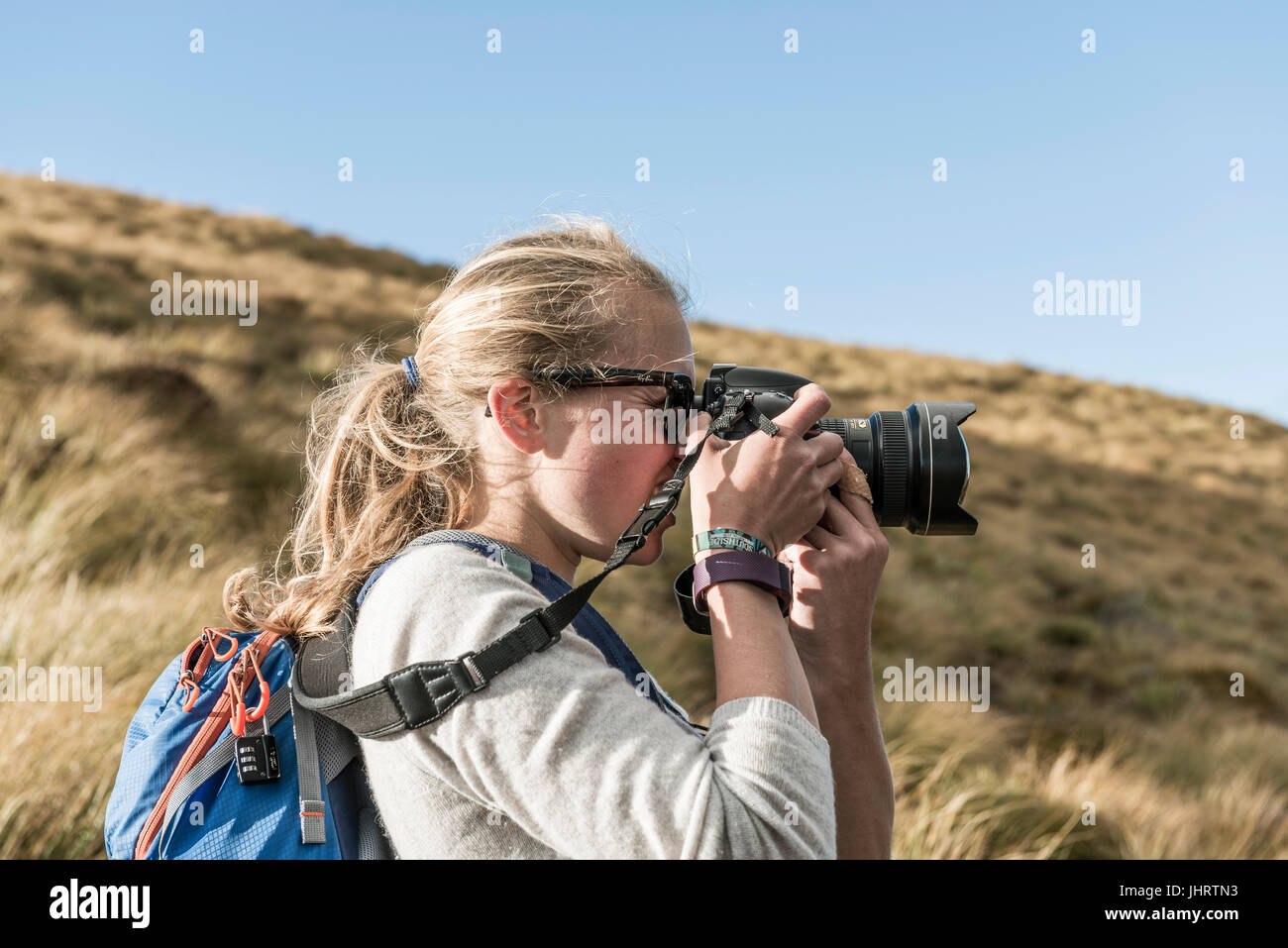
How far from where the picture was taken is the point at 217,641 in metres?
1.43

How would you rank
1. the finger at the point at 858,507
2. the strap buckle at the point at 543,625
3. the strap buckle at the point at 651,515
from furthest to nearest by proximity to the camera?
the finger at the point at 858,507
the strap buckle at the point at 651,515
the strap buckle at the point at 543,625

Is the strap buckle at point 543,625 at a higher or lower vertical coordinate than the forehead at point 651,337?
lower

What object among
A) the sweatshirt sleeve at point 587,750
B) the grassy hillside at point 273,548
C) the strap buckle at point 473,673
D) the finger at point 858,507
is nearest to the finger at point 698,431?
the finger at point 858,507

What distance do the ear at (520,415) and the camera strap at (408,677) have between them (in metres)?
0.24

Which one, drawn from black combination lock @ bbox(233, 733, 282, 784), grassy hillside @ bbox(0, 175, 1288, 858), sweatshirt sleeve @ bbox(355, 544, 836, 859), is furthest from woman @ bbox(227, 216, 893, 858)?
grassy hillside @ bbox(0, 175, 1288, 858)

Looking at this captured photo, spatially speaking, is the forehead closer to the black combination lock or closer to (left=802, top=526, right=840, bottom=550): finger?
(left=802, top=526, right=840, bottom=550): finger

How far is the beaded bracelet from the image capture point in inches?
52.6

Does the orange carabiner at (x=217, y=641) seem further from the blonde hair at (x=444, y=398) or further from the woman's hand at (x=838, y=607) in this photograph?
the woman's hand at (x=838, y=607)

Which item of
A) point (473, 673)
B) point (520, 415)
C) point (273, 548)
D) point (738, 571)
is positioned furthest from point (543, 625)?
point (273, 548)

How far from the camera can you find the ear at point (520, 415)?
56.9 inches

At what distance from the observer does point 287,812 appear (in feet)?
4.04

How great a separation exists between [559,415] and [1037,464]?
65.2 ft

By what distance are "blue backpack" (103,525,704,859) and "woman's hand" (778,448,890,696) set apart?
34 cm

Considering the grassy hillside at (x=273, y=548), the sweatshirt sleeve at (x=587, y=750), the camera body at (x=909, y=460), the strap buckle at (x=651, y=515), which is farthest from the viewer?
the grassy hillside at (x=273, y=548)
